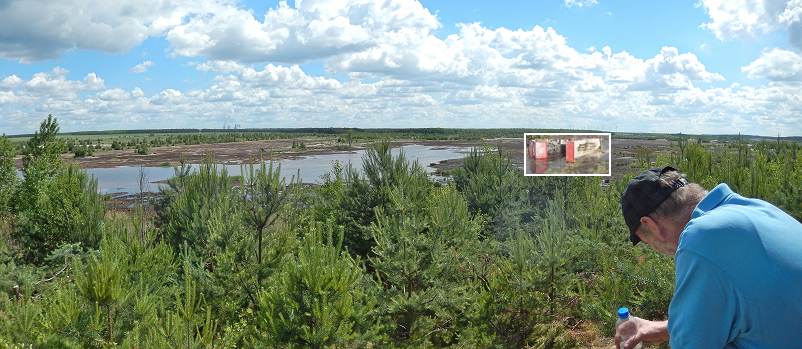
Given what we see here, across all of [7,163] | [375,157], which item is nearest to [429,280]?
[375,157]

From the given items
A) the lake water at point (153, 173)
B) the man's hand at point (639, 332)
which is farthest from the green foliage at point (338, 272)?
the lake water at point (153, 173)

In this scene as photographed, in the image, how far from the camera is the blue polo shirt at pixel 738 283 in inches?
75.8

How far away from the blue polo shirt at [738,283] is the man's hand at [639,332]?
0.59 meters

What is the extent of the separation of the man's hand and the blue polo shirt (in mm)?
586

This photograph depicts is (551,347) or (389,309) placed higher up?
(389,309)

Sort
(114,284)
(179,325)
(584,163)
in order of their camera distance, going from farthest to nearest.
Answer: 1. (584,163)
2. (114,284)
3. (179,325)

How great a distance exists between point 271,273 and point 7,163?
19809mm

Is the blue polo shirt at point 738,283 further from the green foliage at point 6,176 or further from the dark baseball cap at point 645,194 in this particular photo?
the green foliage at point 6,176

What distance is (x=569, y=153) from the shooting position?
40.3ft

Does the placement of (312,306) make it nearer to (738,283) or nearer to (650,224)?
(650,224)

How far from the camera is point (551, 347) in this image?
982cm

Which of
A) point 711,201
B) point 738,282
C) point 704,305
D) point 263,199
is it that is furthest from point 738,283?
point 263,199

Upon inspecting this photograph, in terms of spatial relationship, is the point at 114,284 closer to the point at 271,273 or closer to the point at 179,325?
the point at 179,325

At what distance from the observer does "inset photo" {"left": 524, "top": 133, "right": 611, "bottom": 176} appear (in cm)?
1206
